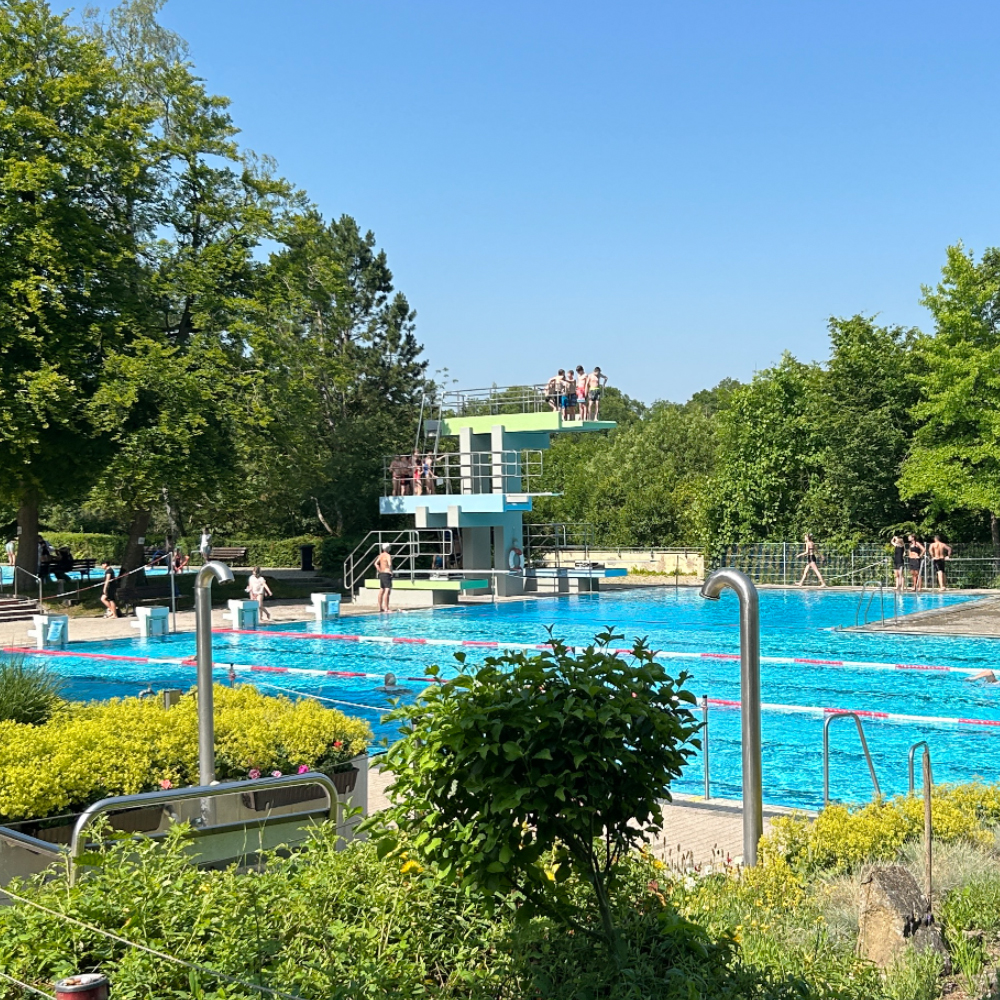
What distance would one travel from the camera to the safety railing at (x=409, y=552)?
1352 inches

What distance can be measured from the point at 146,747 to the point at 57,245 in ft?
77.4

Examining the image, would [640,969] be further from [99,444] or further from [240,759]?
[99,444]

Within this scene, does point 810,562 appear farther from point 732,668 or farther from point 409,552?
point 732,668

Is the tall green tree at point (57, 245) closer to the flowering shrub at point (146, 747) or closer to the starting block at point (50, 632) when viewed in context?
the starting block at point (50, 632)

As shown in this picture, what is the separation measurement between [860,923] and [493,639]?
763 inches

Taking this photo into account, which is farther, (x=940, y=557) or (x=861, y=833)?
(x=940, y=557)

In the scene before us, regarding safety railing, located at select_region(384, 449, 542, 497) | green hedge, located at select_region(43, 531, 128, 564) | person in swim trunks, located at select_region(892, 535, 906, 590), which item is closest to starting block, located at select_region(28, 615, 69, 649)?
safety railing, located at select_region(384, 449, 542, 497)

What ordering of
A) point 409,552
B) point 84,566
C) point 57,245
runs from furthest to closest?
point 84,566
point 409,552
point 57,245

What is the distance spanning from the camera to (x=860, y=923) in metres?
5.31

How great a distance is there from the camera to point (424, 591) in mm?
33406

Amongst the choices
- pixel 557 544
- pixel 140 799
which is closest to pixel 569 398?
pixel 557 544

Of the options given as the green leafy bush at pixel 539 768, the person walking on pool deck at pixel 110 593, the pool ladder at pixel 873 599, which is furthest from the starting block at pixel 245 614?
the green leafy bush at pixel 539 768

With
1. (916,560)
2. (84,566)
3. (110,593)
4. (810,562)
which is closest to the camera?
(110,593)

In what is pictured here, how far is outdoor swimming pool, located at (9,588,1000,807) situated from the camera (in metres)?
13.6
